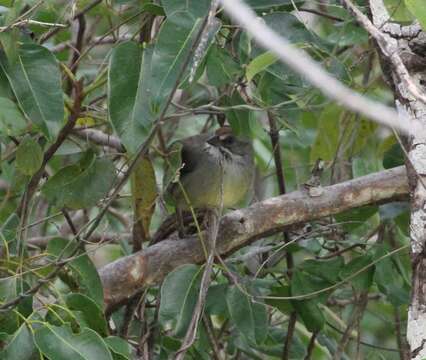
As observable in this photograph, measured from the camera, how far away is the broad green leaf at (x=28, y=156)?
320cm

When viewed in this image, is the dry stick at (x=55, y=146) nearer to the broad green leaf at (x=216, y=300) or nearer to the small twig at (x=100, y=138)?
the small twig at (x=100, y=138)

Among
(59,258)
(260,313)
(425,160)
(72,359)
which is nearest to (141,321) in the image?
(260,313)

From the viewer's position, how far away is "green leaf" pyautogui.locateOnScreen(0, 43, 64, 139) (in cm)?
293

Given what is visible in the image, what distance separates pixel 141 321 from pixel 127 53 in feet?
3.74

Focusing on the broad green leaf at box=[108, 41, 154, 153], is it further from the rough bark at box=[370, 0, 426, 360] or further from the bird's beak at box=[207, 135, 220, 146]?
the bird's beak at box=[207, 135, 220, 146]

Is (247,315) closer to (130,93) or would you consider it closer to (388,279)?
(388,279)

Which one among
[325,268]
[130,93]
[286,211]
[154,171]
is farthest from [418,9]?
[154,171]

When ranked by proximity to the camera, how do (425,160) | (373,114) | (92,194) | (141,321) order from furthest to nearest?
(141,321) → (92,194) → (425,160) → (373,114)

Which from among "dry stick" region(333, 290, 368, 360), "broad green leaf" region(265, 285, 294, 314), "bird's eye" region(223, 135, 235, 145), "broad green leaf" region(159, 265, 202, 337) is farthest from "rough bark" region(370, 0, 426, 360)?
"bird's eye" region(223, 135, 235, 145)

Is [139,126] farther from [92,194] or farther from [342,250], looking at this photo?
[342,250]

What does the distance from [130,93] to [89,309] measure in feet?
2.23

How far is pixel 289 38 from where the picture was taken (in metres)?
3.08

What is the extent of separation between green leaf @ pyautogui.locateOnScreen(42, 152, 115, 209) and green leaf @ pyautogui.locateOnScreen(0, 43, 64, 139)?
417 millimetres

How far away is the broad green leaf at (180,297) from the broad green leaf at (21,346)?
0.56 meters
